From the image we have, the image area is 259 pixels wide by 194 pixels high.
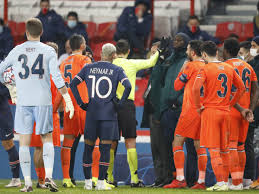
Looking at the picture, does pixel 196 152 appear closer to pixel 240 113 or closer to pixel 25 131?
pixel 240 113

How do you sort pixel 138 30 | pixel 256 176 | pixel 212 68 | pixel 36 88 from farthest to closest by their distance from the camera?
pixel 138 30 → pixel 256 176 → pixel 212 68 → pixel 36 88

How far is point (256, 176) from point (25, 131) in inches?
152

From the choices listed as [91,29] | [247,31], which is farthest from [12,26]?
[247,31]

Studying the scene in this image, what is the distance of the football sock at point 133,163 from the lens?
9.55 m

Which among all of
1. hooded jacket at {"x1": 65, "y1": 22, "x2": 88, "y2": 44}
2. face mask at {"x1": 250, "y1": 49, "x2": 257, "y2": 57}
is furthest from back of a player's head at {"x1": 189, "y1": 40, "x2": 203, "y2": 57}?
hooded jacket at {"x1": 65, "y1": 22, "x2": 88, "y2": 44}

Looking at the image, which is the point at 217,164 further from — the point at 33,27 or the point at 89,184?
the point at 33,27

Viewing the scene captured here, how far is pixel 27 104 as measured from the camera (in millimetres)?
7996

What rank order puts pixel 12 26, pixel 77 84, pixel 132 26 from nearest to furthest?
pixel 77 84 < pixel 132 26 < pixel 12 26

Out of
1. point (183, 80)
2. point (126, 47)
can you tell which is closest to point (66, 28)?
point (126, 47)

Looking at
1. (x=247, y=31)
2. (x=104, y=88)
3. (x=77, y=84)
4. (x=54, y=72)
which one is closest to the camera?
(x=54, y=72)

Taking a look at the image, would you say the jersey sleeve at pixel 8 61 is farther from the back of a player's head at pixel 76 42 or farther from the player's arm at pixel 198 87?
the player's arm at pixel 198 87

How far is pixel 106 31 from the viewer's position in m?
15.7

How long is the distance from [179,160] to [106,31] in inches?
273

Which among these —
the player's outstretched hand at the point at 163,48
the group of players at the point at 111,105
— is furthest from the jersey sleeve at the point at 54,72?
the player's outstretched hand at the point at 163,48
